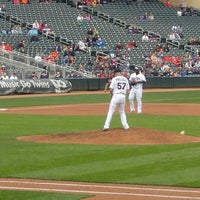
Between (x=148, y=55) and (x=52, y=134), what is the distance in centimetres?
3315

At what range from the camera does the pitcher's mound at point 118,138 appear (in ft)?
61.9

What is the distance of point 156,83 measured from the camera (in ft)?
164

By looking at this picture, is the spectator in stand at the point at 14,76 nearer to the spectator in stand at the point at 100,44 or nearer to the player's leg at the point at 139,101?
the spectator in stand at the point at 100,44

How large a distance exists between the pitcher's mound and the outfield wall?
87.3 feet

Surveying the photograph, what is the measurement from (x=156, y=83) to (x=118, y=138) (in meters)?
31.0

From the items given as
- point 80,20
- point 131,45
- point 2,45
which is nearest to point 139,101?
point 2,45

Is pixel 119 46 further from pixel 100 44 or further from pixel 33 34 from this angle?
pixel 33 34

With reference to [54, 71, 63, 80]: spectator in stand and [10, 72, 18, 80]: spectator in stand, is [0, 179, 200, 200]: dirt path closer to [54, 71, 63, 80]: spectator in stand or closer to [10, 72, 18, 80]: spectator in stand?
[10, 72, 18, 80]: spectator in stand

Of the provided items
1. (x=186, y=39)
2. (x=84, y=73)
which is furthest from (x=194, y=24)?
(x=84, y=73)

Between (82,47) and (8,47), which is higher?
(8,47)

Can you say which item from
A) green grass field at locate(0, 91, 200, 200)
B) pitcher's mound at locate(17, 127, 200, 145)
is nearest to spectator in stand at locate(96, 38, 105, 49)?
green grass field at locate(0, 91, 200, 200)

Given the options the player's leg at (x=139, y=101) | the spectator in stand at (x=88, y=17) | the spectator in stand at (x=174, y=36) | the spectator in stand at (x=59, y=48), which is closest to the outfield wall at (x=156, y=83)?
the spectator in stand at (x=59, y=48)

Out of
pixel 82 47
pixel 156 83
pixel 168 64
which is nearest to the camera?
pixel 156 83

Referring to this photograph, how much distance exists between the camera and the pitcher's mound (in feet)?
61.9
